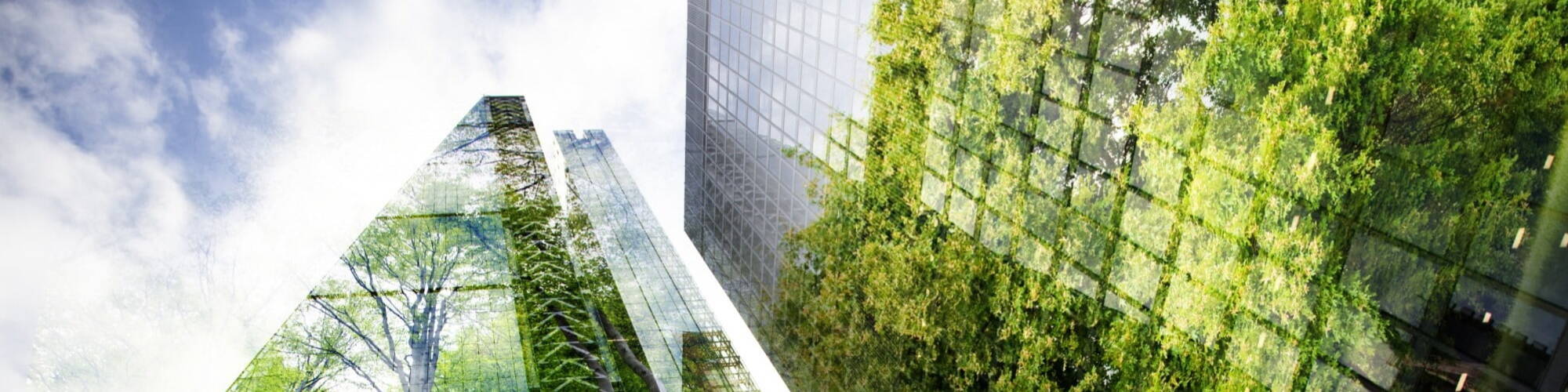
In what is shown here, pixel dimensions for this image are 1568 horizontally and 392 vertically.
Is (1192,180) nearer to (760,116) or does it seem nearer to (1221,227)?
(1221,227)

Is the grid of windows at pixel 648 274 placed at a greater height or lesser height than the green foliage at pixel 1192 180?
lesser

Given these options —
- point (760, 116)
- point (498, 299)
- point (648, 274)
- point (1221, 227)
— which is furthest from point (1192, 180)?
point (648, 274)

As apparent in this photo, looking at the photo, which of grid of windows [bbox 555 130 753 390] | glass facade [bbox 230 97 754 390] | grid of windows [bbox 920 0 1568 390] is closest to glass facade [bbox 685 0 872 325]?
grid of windows [bbox 555 130 753 390]

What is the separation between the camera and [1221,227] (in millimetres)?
3113

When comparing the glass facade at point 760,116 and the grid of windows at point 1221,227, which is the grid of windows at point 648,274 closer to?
the glass facade at point 760,116

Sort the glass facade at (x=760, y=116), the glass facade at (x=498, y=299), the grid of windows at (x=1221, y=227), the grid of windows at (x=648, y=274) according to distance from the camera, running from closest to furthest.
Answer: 1. the grid of windows at (x=1221, y=227)
2. the glass facade at (x=498, y=299)
3. the glass facade at (x=760, y=116)
4. the grid of windows at (x=648, y=274)

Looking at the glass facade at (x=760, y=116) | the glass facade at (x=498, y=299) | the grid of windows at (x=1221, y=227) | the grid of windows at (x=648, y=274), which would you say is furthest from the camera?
the grid of windows at (x=648, y=274)

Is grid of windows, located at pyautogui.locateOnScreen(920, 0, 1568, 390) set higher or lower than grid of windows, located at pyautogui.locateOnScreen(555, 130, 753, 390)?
higher

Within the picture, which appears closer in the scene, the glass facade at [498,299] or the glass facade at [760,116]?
the glass facade at [498,299]

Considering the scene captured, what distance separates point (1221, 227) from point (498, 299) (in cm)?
478

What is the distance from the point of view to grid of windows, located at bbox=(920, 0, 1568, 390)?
2.35 metres

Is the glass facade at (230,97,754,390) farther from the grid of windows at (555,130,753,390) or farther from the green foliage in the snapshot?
the green foliage

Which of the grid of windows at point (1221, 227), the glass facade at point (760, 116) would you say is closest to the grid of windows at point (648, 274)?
the glass facade at point (760, 116)

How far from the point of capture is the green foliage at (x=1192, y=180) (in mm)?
2363
